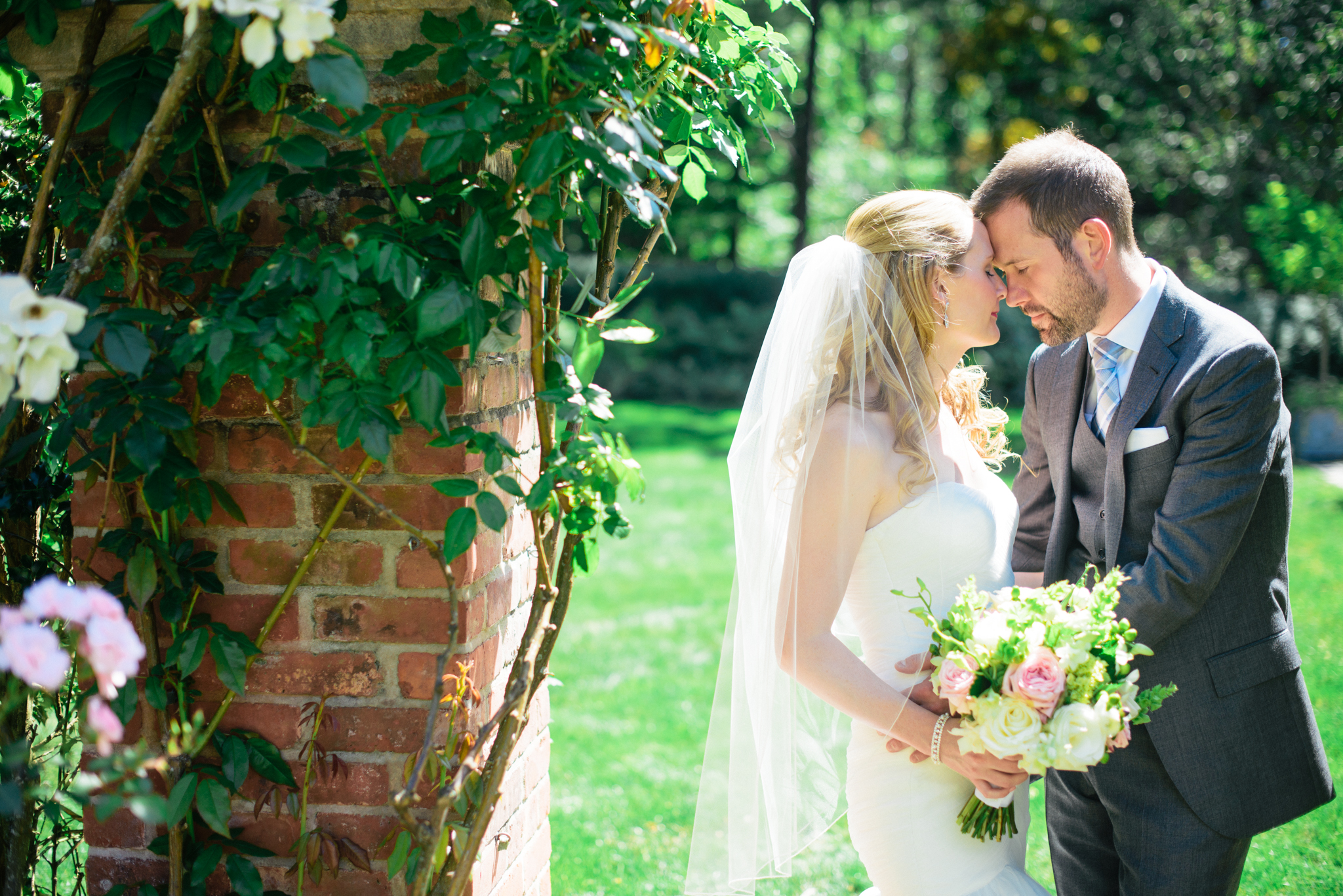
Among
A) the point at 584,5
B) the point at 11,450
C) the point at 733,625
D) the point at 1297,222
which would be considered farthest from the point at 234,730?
the point at 1297,222

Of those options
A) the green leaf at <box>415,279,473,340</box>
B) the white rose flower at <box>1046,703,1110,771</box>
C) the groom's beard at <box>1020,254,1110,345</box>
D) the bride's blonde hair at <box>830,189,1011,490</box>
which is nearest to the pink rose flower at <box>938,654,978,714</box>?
the white rose flower at <box>1046,703,1110,771</box>

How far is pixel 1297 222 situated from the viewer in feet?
34.8

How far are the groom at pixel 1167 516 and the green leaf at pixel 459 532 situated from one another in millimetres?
1530

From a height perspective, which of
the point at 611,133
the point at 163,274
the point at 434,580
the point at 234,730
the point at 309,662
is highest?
the point at 611,133

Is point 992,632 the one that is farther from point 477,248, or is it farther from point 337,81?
point 337,81

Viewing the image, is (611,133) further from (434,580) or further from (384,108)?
(434,580)

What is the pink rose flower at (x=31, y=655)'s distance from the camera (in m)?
1.03

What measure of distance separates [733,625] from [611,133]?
1.36 m

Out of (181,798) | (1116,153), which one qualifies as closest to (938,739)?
(181,798)

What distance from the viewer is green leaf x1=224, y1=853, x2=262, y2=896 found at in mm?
1782

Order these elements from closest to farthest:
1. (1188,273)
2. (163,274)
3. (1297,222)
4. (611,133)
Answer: (611,133) → (163,274) → (1297,222) → (1188,273)

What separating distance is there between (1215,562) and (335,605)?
6.26 feet

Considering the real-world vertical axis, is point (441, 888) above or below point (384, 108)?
below

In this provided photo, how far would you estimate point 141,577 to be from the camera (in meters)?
1.72
